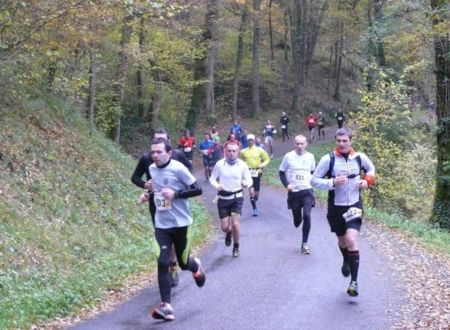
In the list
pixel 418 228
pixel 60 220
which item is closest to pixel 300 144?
pixel 60 220

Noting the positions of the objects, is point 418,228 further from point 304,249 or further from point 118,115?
point 118,115

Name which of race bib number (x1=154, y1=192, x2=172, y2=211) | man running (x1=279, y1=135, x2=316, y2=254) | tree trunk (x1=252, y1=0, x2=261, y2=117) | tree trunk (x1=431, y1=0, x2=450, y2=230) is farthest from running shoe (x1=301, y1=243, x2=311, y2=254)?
tree trunk (x1=252, y1=0, x2=261, y2=117)

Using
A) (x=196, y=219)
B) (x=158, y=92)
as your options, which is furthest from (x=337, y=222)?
(x=158, y=92)

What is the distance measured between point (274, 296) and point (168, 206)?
7.45 ft

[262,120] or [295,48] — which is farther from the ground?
[295,48]

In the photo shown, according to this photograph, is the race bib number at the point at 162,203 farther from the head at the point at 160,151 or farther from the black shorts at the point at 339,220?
the black shorts at the point at 339,220

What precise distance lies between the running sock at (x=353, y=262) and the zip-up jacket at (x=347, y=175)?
694 mm

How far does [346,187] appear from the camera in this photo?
29.6 feet

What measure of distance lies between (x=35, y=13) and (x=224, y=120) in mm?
33874

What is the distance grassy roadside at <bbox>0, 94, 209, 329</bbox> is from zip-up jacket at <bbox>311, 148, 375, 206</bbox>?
359cm

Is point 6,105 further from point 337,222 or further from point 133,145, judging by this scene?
point 133,145

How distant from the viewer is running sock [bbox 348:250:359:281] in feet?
28.9

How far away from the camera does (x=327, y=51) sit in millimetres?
60781

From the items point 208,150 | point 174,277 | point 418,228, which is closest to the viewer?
point 174,277
